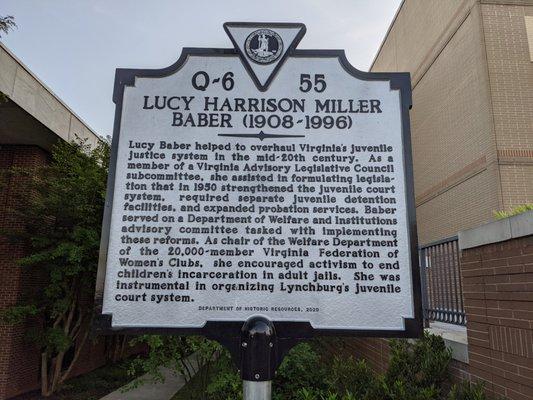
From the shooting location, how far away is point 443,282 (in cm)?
573

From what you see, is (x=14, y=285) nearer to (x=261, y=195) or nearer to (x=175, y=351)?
(x=175, y=351)

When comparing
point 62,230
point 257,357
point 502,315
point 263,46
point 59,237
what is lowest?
point 257,357

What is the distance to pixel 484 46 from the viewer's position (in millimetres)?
13523

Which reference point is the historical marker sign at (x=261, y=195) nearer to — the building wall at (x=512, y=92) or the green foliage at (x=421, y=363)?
the green foliage at (x=421, y=363)

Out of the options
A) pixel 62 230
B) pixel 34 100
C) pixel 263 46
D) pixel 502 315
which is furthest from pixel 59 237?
pixel 502 315

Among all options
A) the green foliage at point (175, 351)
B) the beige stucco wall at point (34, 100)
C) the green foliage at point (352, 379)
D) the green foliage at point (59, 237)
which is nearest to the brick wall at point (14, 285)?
the green foliage at point (59, 237)

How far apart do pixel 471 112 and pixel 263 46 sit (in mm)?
13219

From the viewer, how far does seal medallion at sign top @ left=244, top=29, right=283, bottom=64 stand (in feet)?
9.14

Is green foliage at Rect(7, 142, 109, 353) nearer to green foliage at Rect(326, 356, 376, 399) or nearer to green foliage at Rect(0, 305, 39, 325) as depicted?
green foliage at Rect(0, 305, 39, 325)

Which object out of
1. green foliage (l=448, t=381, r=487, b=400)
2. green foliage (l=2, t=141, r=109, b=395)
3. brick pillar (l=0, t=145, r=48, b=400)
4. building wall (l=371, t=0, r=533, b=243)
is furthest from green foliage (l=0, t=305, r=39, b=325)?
building wall (l=371, t=0, r=533, b=243)

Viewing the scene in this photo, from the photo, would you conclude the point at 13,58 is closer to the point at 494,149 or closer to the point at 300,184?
the point at 300,184

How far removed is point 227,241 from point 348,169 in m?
0.85

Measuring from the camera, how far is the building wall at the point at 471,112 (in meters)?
12.7

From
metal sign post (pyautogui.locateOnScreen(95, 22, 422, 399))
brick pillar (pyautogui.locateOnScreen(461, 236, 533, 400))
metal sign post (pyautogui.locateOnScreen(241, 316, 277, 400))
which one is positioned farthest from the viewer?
brick pillar (pyautogui.locateOnScreen(461, 236, 533, 400))
